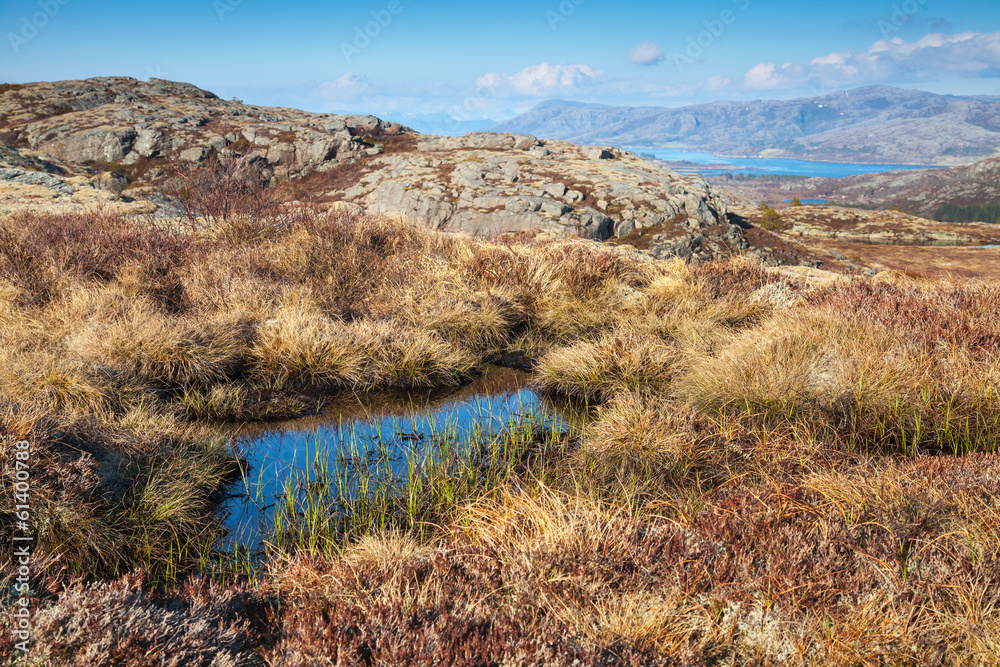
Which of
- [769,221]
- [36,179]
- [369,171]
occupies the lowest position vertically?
[769,221]

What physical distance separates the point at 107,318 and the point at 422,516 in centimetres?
440

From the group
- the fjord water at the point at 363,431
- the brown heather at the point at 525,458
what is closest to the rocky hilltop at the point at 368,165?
the brown heather at the point at 525,458

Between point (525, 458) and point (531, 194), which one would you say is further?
point (531, 194)

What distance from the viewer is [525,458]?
4.54m

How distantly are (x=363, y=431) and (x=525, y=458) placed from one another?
1.47 metres

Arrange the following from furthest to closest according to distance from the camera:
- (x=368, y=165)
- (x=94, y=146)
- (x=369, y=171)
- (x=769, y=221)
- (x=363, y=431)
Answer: (x=769, y=221)
(x=94, y=146)
(x=368, y=165)
(x=369, y=171)
(x=363, y=431)

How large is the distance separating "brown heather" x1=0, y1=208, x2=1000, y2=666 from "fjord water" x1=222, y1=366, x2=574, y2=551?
221 mm

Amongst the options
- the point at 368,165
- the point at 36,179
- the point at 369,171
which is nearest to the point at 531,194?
the point at 369,171

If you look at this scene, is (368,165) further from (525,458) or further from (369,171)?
(525,458)

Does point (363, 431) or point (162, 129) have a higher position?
point (162, 129)

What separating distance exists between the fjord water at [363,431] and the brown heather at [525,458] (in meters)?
0.22

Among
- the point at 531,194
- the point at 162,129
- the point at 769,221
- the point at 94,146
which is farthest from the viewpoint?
the point at 769,221

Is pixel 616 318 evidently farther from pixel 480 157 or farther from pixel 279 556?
pixel 480 157

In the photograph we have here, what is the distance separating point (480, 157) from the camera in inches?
1017
